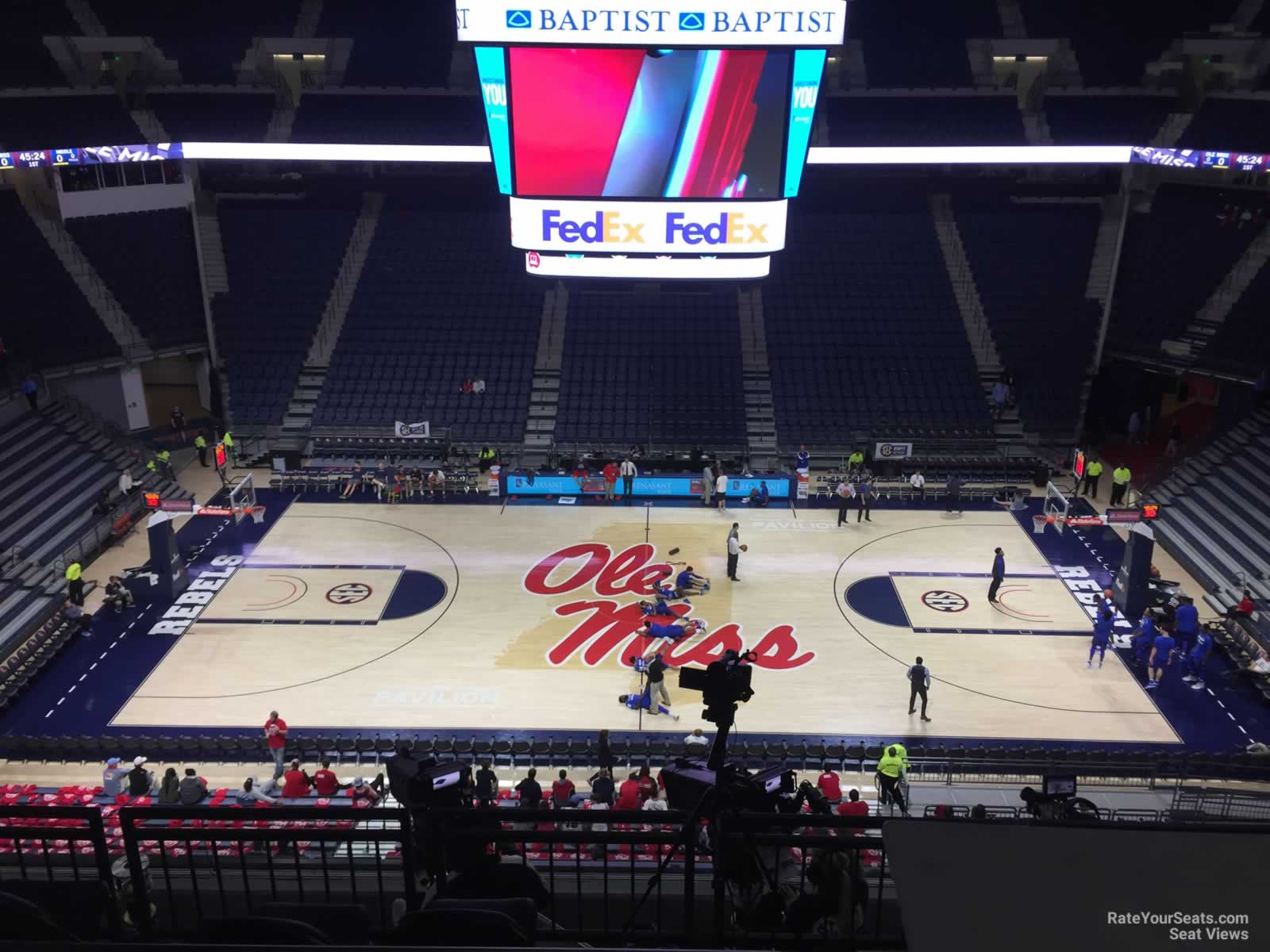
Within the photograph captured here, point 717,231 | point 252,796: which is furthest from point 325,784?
point 717,231

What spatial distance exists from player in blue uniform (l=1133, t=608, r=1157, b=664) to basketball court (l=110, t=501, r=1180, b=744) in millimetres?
461

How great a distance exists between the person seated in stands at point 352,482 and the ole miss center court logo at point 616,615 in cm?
684

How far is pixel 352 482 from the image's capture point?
27609mm

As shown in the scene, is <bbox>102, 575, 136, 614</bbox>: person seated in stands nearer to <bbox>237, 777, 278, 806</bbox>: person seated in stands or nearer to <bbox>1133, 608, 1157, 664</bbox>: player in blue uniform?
<bbox>237, 777, 278, 806</bbox>: person seated in stands

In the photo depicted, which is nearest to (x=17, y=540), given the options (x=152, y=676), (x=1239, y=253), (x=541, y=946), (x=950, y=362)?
Answer: (x=152, y=676)

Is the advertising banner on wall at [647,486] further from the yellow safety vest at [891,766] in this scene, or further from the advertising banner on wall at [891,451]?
the yellow safety vest at [891,766]

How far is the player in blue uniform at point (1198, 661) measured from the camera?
18547 millimetres

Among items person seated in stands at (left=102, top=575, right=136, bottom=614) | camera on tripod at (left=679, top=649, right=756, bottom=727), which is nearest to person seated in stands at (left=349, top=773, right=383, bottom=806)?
person seated in stands at (left=102, top=575, right=136, bottom=614)

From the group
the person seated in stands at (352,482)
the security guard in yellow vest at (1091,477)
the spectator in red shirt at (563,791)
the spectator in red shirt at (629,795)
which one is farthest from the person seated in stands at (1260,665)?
the person seated in stands at (352,482)

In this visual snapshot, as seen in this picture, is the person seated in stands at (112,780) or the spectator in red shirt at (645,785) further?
the person seated in stands at (112,780)

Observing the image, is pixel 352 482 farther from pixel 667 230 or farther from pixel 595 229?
pixel 667 230

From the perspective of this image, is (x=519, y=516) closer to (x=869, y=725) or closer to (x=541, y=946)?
(x=869, y=725)

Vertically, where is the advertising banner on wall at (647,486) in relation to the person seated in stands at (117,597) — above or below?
above

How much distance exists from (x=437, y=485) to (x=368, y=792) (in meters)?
13.9
